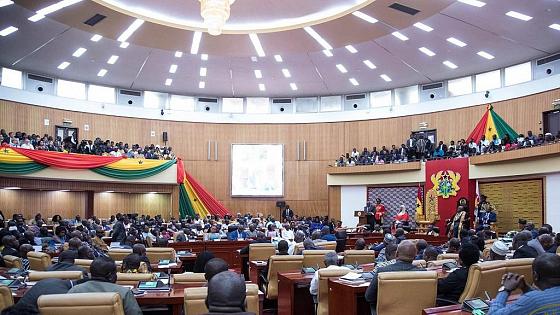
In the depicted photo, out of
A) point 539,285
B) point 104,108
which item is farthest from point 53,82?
point 539,285

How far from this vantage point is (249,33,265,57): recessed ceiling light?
1894 cm

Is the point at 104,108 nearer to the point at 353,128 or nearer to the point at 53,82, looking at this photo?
the point at 53,82

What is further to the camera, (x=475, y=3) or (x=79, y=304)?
(x=475, y=3)

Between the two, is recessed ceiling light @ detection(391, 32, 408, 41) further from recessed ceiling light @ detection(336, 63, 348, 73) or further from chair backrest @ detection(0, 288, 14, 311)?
chair backrest @ detection(0, 288, 14, 311)

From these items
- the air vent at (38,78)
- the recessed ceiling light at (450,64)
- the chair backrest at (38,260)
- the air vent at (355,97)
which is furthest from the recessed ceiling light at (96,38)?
the recessed ceiling light at (450,64)

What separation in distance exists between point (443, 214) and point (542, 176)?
13.3ft

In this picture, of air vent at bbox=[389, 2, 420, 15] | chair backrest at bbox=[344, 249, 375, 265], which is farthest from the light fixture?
chair backrest at bbox=[344, 249, 375, 265]

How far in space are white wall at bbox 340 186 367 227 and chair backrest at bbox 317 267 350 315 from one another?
1824 centimetres

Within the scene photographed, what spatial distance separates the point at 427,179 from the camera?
817 inches

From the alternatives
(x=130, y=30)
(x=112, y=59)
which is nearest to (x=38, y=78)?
(x=112, y=59)

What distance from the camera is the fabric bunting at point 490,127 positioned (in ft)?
64.4

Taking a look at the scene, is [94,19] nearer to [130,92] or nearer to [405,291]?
[130,92]

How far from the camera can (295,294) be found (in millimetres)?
7367

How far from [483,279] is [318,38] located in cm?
1521
